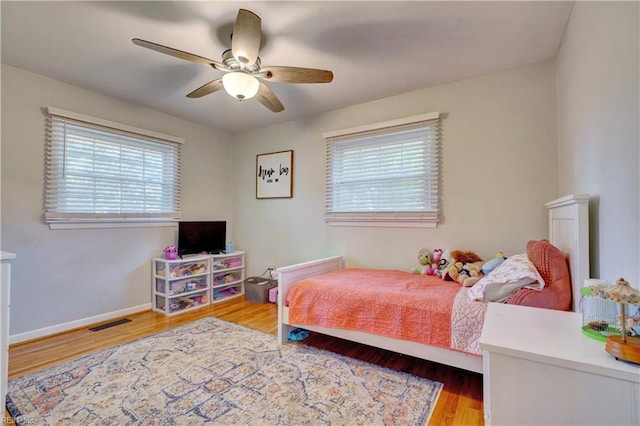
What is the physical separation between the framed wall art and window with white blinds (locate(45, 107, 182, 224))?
106cm

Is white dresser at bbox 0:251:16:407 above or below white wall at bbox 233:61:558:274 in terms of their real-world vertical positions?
below

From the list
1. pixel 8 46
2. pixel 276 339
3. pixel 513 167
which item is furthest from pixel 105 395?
pixel 513 167

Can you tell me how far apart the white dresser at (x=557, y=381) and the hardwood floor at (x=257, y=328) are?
87 cm

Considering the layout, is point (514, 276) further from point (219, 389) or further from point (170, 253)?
point (170, 253)

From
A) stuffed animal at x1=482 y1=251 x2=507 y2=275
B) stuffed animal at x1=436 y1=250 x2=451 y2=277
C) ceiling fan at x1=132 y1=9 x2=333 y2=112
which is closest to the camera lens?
ceiling fan at x1=132 y1=9 x2=333 y2=112

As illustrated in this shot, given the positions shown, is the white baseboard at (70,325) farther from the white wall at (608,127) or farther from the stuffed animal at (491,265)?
the white wall at (608,127)

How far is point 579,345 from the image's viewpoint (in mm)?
902

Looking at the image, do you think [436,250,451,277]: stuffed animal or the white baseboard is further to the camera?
[436,250,451,277]: stuffed animal

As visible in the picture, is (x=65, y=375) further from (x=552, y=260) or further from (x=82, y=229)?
(x=552, y=260)

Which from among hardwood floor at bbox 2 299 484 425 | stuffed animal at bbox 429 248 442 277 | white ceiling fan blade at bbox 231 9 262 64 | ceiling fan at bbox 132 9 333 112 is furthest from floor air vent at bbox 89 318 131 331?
stuffed animal at bbox 429 248 442 277

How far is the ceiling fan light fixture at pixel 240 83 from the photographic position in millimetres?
1897

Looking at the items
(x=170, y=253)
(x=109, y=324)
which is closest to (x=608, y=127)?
(x=170, y=253)

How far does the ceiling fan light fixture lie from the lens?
190 centimetres

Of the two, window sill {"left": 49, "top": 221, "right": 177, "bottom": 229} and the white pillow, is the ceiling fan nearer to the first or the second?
the white pillow
